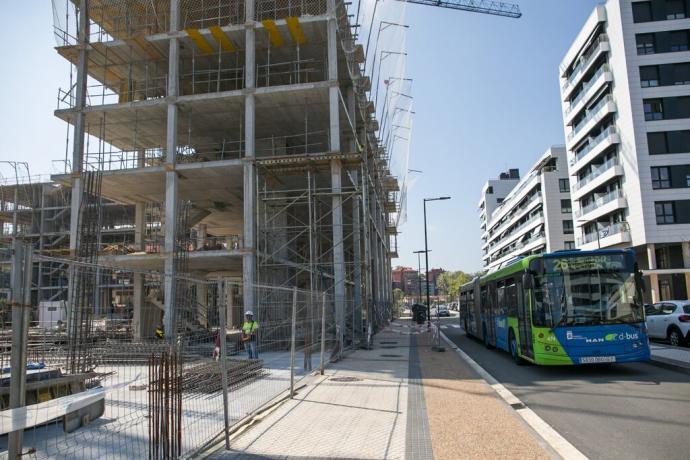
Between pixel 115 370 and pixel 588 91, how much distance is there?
51.3 metres

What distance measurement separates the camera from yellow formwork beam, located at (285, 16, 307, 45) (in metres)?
25.5

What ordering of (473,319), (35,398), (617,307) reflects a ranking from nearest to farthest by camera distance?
(35,398) → (617,307) → (473,319)

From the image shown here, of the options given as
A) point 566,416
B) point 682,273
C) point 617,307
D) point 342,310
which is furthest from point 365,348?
point 682,273

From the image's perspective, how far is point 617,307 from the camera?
38.2ft

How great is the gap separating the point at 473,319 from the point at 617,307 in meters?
12.2

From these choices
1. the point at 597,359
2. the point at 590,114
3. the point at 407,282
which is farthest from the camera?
the point at 407,282

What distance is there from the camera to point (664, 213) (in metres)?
40.5

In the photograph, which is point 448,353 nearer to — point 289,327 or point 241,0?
point 289,327

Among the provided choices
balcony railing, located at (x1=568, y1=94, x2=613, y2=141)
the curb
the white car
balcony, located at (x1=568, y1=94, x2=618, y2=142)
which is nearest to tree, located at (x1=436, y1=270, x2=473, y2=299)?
balcony railing, located at (x1=568, y1=94, x2=613, y2=141)

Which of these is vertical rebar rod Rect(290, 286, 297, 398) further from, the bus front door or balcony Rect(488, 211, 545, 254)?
balcony Rect(488, 211, 545, 254)

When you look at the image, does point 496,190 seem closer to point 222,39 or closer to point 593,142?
point 593,142

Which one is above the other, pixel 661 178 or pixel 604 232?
pixel 661 178

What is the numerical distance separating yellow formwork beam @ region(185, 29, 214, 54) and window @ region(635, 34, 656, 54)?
111 ft

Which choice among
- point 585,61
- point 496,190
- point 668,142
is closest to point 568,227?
point 585,61
